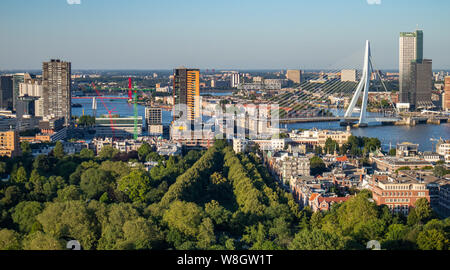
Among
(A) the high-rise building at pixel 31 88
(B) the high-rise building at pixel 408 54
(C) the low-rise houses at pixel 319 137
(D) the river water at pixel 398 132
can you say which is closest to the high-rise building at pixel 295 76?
(B) the high-rise building at pixel 408 54

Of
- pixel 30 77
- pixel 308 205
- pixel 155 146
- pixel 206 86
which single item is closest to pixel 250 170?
pixel 308 205

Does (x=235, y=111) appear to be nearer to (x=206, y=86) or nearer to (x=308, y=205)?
(x=308, y=205)

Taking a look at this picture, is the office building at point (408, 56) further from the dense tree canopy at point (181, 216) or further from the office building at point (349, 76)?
the dense tree canopy at point (181, 216)

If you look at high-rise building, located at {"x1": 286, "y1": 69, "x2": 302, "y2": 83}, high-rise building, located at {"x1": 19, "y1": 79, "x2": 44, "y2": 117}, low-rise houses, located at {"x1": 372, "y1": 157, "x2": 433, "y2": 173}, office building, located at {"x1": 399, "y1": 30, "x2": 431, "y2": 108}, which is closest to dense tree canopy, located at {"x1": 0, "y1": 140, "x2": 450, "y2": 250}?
low-rise houses, located at {"x1": 372, "y1": 157, "x2": 433, "y2": 173}

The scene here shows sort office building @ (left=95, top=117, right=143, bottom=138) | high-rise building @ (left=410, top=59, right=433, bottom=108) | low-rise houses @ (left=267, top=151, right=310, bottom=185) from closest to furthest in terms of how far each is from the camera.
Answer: low-rise houses @ (left=267, top=151, right=310, bottom=185) → office building @ (left=95, top=117, right=143, bottom=138) → high-rise building @ (left=410, top=59, right=433, bottom=108)

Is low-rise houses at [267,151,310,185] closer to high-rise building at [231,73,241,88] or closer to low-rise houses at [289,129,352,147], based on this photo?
low-rise houses at [289,129,352,147]

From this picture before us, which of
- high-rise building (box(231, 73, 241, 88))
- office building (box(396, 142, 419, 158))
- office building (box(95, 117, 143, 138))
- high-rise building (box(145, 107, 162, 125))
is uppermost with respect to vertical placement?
high-rise building (box(231, 73, 241, 88))

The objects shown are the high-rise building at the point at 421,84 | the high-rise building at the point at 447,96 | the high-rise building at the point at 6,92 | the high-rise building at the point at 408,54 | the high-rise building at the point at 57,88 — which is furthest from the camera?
the high-rise building at the point at 408,54

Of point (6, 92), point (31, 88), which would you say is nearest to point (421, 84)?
point (31, 88)

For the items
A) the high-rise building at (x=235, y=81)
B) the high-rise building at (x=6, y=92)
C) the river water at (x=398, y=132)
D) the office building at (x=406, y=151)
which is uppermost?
the high-rise building at (x=235, y=81)
